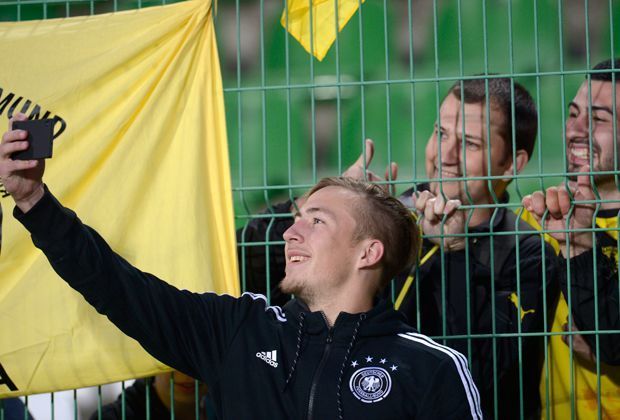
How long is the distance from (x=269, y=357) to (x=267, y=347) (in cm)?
4

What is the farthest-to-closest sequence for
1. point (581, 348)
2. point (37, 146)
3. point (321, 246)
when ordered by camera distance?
point (581, 348) → point (321, 246) → point (37, 146)

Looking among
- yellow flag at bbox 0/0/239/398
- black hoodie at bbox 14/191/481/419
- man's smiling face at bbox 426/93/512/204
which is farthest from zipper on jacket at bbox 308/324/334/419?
man's smiling face at bbox 426/93/512/204

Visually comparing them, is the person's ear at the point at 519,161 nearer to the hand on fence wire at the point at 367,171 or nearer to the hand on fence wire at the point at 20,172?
the hand on fence wire at the point at 367,171

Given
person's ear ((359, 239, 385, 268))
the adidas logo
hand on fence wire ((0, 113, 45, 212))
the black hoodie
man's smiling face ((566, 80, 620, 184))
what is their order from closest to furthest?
hand on fence wire ((0, 113, 45, 212))
the black hoodie
the adidas logo
person's ear ((359, 239, 385, 268))
man's smiling face ((566, 80, 620, 184))

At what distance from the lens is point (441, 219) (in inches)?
173

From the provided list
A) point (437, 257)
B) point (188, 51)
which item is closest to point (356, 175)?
point (437, 257)

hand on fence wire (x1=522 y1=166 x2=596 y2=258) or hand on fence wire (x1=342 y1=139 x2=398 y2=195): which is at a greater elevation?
hand on fence wire (x1=342 y1=139 x2=398 y2=195)

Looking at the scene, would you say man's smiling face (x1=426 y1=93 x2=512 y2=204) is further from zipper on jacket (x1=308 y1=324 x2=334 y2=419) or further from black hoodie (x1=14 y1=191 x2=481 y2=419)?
zipper on jacket (x1=308 y1=324 x2=334 y2=419)

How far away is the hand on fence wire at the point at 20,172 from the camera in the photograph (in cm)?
334

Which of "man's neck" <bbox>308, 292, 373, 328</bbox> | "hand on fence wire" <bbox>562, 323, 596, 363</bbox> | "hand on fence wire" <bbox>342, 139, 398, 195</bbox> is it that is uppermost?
"hand on fence wire" <bbox>342, 139, 398, 195</bbox>

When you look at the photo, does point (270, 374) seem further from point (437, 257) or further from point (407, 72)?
point (407, 72)

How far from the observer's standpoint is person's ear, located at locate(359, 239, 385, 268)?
12.6ft

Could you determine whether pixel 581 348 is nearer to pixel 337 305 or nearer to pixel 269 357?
pixel 337 305

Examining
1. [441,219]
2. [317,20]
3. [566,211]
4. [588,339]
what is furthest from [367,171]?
[588,339]
